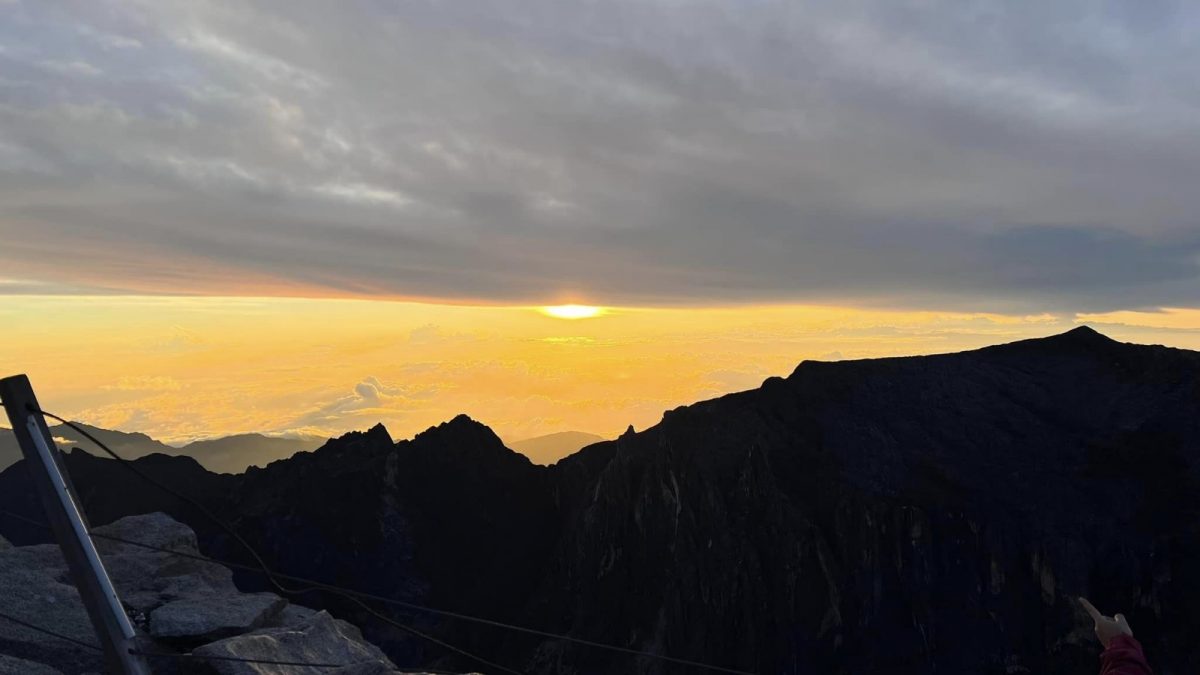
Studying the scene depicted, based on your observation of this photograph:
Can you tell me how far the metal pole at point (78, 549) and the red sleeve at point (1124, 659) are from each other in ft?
33.8

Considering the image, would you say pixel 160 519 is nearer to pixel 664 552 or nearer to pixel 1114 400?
pixel 664 552

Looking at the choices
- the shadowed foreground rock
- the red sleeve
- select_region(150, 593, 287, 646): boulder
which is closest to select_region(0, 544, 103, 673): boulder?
the shadowed foreground rock

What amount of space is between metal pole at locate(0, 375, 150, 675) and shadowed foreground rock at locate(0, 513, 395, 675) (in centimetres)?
647

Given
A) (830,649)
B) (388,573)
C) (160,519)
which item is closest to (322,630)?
(160,519)

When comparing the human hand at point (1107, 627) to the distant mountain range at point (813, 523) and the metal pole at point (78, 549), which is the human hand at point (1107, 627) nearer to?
the metal pole at point (78, 549)

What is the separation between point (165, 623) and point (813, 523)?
236 ft

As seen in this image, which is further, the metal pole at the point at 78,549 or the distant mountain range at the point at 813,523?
the distant mountain range at the point at 813,523

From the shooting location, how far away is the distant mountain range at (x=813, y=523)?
68.8 meters

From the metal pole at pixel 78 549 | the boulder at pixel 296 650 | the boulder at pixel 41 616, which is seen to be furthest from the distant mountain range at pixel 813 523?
the metal pole at pixel 78 549

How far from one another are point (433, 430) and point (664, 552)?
1841 inches

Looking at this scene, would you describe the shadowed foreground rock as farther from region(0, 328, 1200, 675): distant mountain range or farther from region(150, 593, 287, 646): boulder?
region(0, 328, 1200, 675): distant mountain range

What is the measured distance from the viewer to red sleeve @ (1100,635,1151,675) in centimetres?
750

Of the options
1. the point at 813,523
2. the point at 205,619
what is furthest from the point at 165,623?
the point at 813,523

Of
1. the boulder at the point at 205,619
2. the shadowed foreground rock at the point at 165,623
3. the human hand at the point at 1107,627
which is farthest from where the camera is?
the boulder at the point at 205,619
